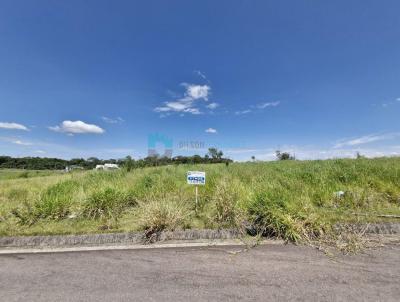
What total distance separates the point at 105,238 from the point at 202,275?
1793 millimetres

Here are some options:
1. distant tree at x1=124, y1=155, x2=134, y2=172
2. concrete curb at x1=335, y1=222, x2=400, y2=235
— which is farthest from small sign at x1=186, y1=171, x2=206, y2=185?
distant tree at x1=124, y1=155, x2=134, y2=172

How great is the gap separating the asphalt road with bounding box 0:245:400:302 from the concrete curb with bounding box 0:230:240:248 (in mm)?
362

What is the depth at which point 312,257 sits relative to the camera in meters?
2.96

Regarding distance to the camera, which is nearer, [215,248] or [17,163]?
[215,248]

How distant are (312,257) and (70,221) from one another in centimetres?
402

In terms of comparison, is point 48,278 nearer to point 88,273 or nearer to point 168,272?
point 88,273

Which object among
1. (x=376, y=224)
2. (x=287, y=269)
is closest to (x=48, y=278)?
(x=287, y=269)

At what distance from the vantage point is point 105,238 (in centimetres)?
366

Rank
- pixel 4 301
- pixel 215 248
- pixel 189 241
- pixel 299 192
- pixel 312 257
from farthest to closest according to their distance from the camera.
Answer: pixel 299 192, pixel 189 241, pixel 215 248, pixel 312 257, pixel 4 301

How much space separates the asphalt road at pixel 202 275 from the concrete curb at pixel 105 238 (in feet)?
1.19

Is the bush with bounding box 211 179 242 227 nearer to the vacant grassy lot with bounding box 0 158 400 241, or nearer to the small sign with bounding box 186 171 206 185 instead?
the vacant grassy lot with bounding box 0 158 400 241

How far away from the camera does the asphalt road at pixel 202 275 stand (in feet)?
7.34

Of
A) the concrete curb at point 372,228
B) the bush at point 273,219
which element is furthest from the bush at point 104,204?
the concrete curb at point 372,228

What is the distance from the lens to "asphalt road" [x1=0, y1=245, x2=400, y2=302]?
7.34 feet
